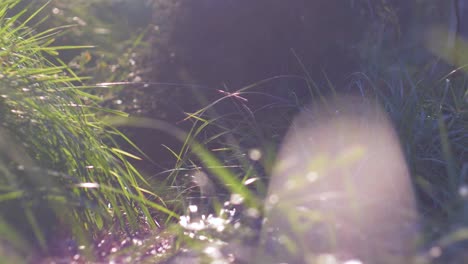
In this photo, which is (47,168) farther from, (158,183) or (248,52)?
(248,52)

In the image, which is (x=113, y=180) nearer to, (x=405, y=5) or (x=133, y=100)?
(x=133, y=100)

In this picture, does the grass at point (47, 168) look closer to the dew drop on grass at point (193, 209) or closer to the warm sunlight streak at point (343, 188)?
the dew drop on grass at point (193, 209)

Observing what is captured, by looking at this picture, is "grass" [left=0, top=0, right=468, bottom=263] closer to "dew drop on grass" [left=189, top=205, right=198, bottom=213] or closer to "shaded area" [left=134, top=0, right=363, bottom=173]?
"dew drop on grass" [left=189, top=205, right=198, bottom=213]

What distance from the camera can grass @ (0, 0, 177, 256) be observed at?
2840 mm

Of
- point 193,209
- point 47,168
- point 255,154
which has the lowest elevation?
point 193,209

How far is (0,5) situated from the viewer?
381 cm

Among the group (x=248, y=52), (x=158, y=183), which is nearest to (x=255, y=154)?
(x=158, y=183)

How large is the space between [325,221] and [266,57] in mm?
2561

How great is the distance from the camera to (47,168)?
308 cm

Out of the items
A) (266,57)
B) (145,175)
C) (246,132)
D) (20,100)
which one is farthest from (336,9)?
(20,100)

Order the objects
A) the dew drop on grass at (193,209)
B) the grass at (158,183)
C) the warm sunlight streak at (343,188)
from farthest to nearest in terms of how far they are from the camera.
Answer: the dew drop on grass at (193,209) < the grass at (158,183) < the warm sunlight streak at (343,188)

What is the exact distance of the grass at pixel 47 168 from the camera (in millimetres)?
2840

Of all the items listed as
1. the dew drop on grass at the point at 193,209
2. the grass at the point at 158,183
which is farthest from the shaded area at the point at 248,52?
the dew drop on grass at the point at 193,209

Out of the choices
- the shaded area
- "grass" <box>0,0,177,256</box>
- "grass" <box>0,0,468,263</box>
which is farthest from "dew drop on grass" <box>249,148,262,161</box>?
the shaded area
